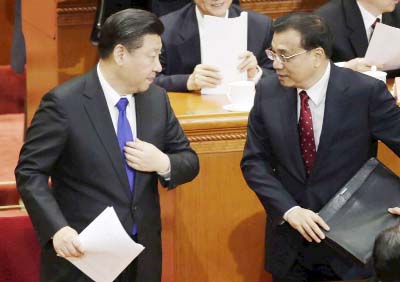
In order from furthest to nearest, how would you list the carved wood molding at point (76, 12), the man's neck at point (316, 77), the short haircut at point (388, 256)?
1. the carved wood molding at point (76, 12)
2. the man's neck at point (316, 77)
3. the short haircut at point (388, 256)

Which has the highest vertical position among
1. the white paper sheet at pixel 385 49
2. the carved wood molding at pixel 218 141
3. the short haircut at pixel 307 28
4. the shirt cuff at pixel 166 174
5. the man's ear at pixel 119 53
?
the short haircut at pixel 307 28

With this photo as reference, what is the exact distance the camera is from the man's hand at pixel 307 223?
2.44m

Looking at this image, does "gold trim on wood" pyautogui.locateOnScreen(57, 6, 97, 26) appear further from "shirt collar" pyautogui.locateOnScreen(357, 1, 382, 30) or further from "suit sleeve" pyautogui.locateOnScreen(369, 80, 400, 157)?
"suit sleeve" pyautogui.locateOnScreen(369, 80, 400, 157)

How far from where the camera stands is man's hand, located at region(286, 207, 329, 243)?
2436 mm

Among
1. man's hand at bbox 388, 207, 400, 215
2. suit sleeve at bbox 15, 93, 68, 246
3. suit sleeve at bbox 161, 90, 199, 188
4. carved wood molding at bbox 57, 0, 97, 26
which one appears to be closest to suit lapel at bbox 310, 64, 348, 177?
man's hand at bbox 388, 207, 400, 215

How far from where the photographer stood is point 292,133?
2.58m

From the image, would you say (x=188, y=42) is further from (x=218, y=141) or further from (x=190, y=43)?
(x=218, y=141)

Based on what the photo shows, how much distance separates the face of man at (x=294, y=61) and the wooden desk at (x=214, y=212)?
1.35 ft

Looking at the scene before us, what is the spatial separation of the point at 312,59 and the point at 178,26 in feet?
2.82

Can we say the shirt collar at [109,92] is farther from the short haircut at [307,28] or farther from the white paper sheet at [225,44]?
the white paper sheet at [225,44]

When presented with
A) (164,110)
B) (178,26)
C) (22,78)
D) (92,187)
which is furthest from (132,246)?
(22,78)

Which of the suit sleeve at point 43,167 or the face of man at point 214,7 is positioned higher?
the face of man at point 214,7

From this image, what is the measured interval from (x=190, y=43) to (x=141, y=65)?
914 millimetres

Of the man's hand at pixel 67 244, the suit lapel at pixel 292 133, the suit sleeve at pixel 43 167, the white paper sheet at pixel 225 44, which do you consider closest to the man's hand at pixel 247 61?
the white paper sheet at pixel 225 44
